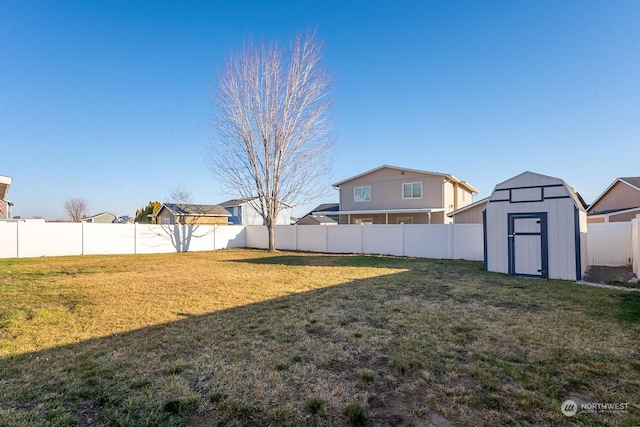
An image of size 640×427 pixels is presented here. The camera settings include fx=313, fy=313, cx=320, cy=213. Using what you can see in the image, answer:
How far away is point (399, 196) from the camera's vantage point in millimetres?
20391

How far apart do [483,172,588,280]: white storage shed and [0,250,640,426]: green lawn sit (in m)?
2.05

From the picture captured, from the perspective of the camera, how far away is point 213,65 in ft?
52.8

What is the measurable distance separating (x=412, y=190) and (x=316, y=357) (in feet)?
59.4

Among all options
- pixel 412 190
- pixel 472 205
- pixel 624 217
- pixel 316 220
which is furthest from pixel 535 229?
pixel 316 220

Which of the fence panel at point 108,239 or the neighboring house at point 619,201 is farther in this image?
the fence panel at point 108,239

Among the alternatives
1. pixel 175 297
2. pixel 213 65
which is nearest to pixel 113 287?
pixel 175 297

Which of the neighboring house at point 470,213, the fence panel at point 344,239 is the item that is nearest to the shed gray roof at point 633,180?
the neighboring house at point 470,213

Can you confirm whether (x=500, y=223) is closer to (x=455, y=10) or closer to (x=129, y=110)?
(x=455, y=10)

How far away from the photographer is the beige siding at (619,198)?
1487cm

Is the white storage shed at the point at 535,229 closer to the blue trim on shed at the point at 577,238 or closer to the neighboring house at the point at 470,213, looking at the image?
the blue trim on shed at the point at 577,238

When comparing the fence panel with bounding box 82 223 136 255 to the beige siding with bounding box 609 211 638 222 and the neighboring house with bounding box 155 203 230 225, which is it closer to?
the neighboring house with bounding box 155 203 230 225

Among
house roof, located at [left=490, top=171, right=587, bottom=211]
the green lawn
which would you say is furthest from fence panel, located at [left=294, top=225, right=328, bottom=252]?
the green lawn

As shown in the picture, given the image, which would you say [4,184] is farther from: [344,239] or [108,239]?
[344,239]

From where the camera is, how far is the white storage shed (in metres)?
8.01
